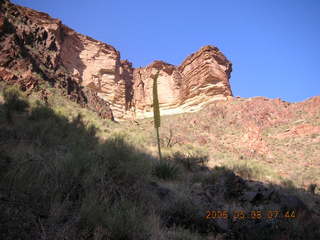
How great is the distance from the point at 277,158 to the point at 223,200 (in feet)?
63.4

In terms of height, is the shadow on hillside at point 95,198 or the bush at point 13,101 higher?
the bush at point 13,101

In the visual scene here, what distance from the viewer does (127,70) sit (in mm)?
55406

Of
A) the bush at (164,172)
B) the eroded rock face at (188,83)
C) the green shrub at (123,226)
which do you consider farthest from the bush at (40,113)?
the eroded rock face at (188,83)

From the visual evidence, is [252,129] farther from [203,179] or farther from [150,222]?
[150,222]

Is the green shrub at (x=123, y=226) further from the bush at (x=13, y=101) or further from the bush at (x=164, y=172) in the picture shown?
the bush at (x=13, y=101)

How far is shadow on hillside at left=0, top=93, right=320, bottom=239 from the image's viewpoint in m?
2.86

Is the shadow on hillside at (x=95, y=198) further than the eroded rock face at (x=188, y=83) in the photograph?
No

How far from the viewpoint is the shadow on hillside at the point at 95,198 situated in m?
2.86

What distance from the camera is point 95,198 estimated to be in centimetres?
342
